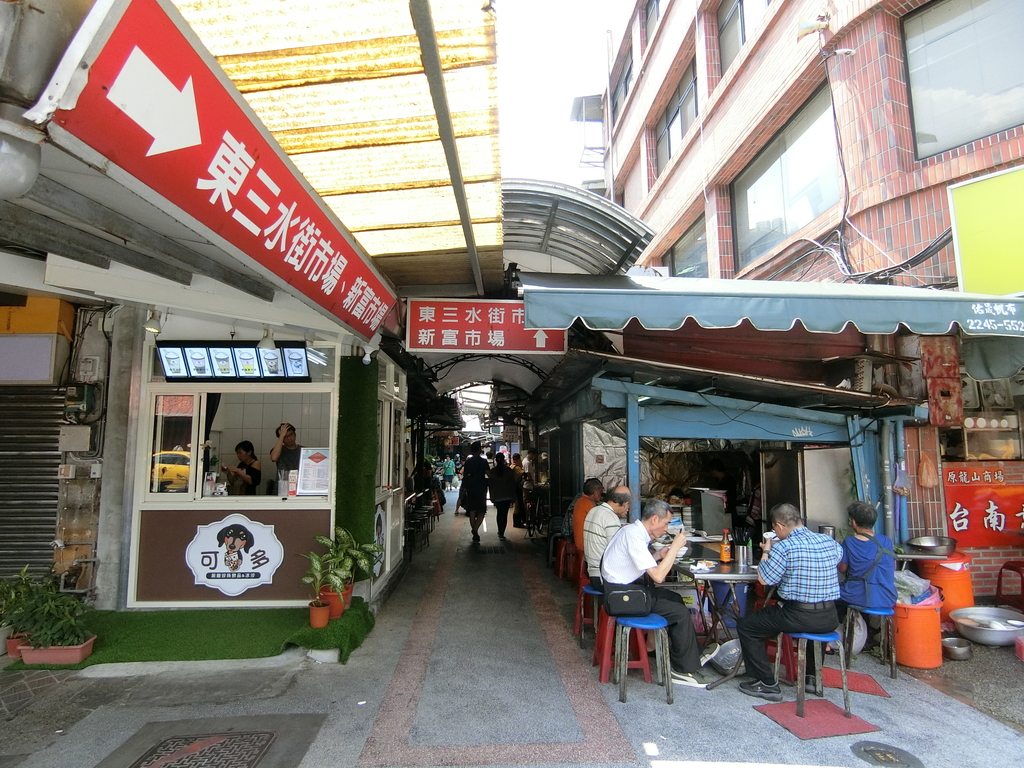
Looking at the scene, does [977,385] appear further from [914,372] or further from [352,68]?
[352,68]

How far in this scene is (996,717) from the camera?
167 inches

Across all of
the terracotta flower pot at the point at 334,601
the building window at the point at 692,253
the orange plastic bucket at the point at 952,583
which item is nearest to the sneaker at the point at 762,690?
the orange plastic bucket at the point at 952,583

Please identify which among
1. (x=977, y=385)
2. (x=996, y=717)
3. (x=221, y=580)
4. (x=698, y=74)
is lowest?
(x=996, y=717)

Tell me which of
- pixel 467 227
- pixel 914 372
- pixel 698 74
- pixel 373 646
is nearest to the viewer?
pixel 467 227

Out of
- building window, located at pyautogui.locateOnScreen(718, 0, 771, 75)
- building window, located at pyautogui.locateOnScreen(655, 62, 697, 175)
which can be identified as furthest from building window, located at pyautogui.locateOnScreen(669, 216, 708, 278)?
building window, located at pyautogui.locateOnScreen(718, 0, 771, 75)

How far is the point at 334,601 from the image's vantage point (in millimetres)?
5582

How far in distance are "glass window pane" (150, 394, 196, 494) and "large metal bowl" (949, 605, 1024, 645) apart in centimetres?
801

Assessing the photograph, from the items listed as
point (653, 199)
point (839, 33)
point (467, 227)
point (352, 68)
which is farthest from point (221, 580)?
point (653, 199)

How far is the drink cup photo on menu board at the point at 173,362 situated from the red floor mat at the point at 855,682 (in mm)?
6588

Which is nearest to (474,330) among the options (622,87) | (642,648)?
(642,648)

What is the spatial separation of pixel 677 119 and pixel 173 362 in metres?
13.1

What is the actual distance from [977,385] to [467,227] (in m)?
6.15

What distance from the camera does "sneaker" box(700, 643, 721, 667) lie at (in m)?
5.10

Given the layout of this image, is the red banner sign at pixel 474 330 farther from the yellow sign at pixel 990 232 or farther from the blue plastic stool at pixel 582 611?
the yellow sign at pixel 990 232
